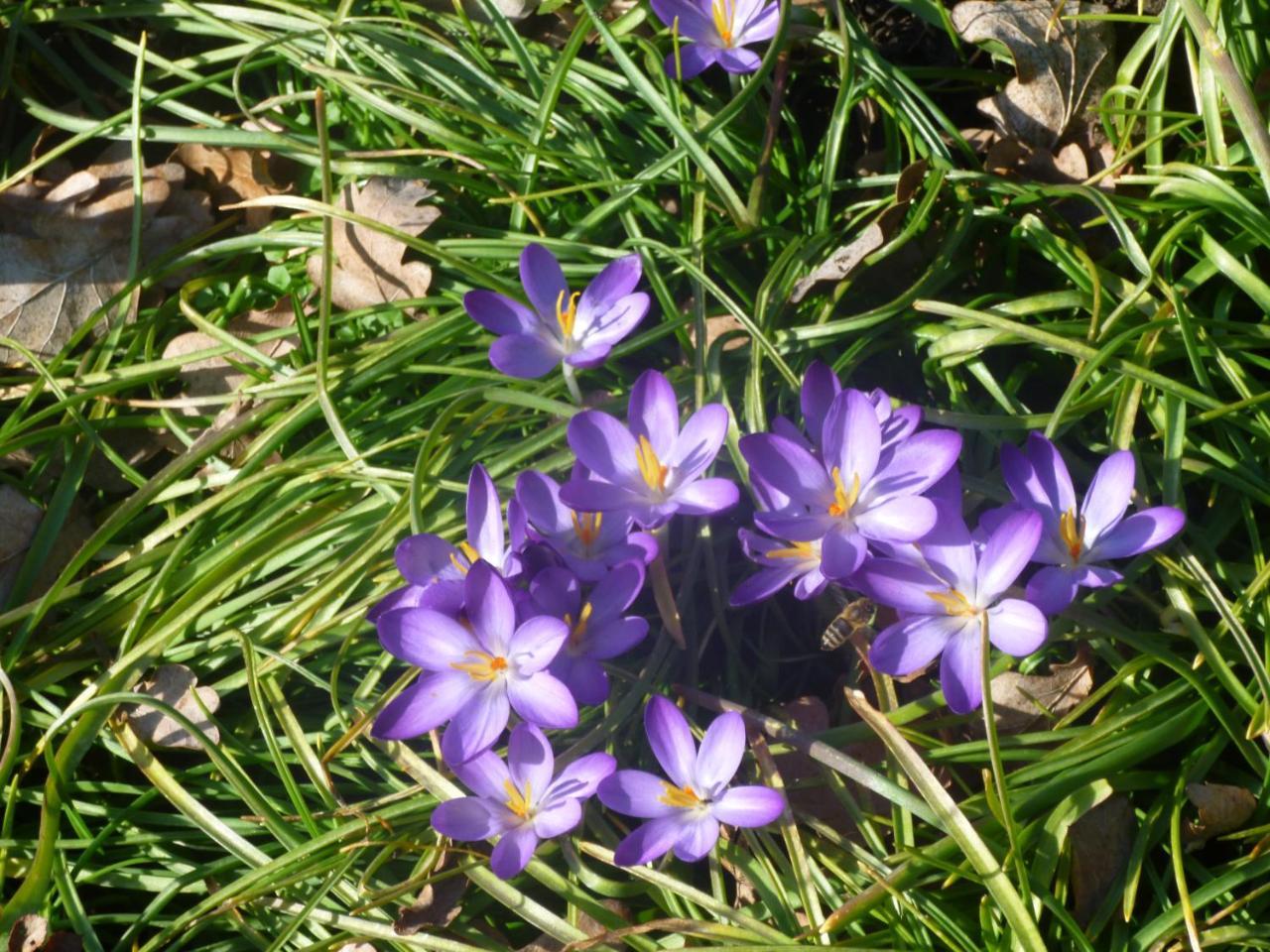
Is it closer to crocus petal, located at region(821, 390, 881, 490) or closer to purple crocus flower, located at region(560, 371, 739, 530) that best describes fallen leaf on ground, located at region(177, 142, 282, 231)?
purple crocus flower, located at region(560, 371, 739, 530)

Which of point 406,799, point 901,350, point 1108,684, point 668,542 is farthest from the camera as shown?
point 901,350

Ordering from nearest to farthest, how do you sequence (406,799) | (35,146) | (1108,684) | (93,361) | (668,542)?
(1108,684) < (406,799) < (668,542) < (93,361) < (35,146)

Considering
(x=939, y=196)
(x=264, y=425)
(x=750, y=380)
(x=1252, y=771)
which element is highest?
(x=939, y=196)

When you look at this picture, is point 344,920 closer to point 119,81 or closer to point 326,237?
point 326,237

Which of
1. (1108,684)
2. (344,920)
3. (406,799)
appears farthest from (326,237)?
(1108,684)

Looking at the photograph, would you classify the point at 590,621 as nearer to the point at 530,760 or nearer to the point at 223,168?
the point at 530,760

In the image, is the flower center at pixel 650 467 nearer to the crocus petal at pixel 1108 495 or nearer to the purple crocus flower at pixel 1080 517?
the purple crocus flower at pixel 1080 517

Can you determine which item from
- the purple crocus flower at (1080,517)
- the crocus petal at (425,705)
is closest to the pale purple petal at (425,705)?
the crocus petal at (425,705)
